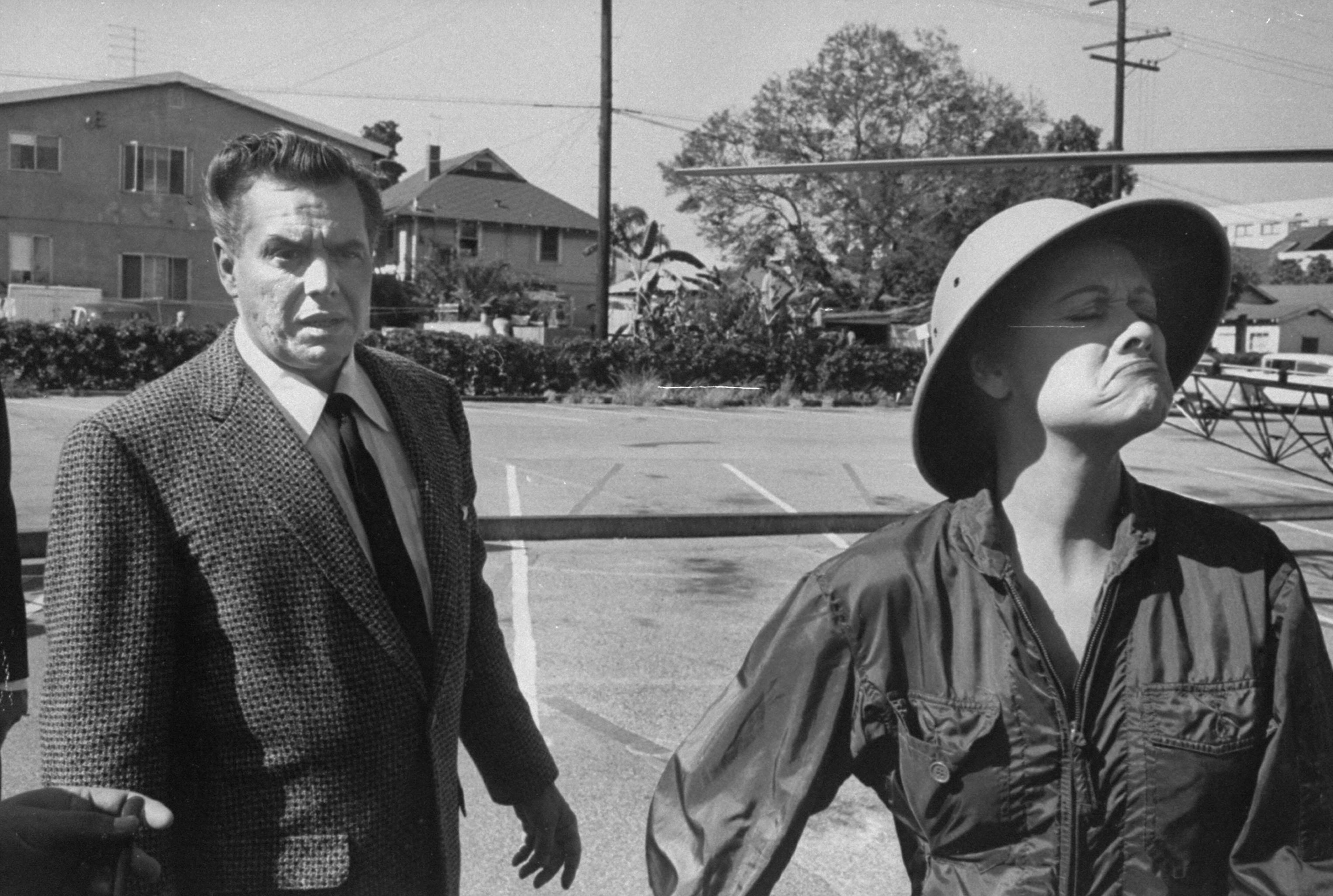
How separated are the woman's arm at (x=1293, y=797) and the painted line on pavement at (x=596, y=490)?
10184 millimetres

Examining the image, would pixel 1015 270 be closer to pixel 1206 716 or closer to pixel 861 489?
pixel 1206 716

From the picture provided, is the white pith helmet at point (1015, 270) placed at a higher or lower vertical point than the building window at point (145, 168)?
lower

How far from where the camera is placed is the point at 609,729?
588 centimetres

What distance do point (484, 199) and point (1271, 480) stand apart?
148ft

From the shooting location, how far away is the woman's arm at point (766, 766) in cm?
193

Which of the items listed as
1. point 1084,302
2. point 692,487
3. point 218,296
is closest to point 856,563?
point 1084,302

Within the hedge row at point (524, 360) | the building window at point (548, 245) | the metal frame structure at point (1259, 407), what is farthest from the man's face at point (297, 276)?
the building window at point (548, 245)

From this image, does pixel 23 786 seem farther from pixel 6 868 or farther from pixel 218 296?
pixel 218 296

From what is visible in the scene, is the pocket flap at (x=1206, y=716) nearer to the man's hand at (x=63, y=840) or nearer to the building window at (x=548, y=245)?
the man's hand at (x=63, y=840)

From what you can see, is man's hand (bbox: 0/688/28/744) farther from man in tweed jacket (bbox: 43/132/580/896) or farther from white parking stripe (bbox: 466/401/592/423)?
white parking stripe (bbox: 466/401/592/423)

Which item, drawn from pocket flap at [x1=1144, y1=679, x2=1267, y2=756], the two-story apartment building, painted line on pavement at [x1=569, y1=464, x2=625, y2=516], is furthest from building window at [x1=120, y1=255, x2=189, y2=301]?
pocket flap at [x1=1144, y1=679, x2=1267, y2=756]

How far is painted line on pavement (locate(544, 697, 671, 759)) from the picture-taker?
18.4 feet

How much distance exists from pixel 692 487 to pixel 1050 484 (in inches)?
499

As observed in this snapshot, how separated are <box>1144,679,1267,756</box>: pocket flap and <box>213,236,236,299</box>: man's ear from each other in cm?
Answer: 159
